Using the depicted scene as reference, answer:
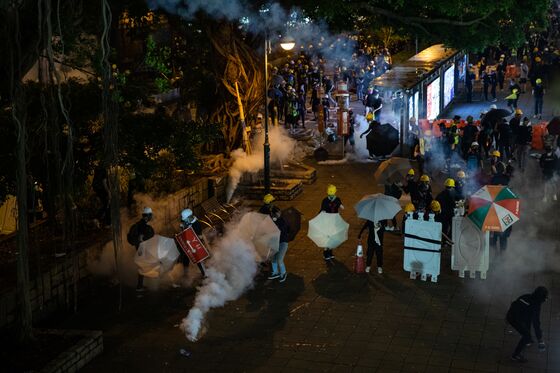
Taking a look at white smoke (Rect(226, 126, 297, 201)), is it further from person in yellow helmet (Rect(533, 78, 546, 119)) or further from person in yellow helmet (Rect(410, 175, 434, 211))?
person in yellow helmet (Rect(533, 78, 546, 119))

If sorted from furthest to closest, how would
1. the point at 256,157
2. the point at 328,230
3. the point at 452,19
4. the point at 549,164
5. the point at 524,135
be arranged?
the point at 256,157
the point at 524,135
the point at 452,19
the point at 549,164
the point at 328,230

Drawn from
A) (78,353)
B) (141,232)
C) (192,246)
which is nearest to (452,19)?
(192,246)

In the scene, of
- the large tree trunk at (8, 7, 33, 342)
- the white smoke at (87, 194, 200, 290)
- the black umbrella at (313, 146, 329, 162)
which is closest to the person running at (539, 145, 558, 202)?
the black umbrella at (313, 146, 329, 162)

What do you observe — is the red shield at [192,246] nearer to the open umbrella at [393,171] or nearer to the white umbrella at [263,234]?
the white umbrella at [263,234]

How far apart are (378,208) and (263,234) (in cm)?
202

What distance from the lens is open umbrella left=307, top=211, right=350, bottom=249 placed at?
574 inches

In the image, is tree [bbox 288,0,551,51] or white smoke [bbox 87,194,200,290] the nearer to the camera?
white smoke [bbox 87,194,200,290]

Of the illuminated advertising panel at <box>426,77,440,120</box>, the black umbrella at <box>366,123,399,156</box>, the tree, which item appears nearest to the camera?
the tree

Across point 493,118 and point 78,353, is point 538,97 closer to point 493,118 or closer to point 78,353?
point 493,118

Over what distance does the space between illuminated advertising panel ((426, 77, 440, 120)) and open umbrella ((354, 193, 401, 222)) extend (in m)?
14.5

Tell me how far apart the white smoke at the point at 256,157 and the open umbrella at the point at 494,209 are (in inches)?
313

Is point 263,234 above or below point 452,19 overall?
below

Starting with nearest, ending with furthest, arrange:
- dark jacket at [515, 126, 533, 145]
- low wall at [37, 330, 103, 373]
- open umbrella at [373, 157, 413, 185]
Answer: low wall at [37, 330, 103, 373], open umbrella at [373, 157, 413, 185], dark jacket at [515, 126, 533, 145]

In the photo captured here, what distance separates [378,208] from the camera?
1396cm
